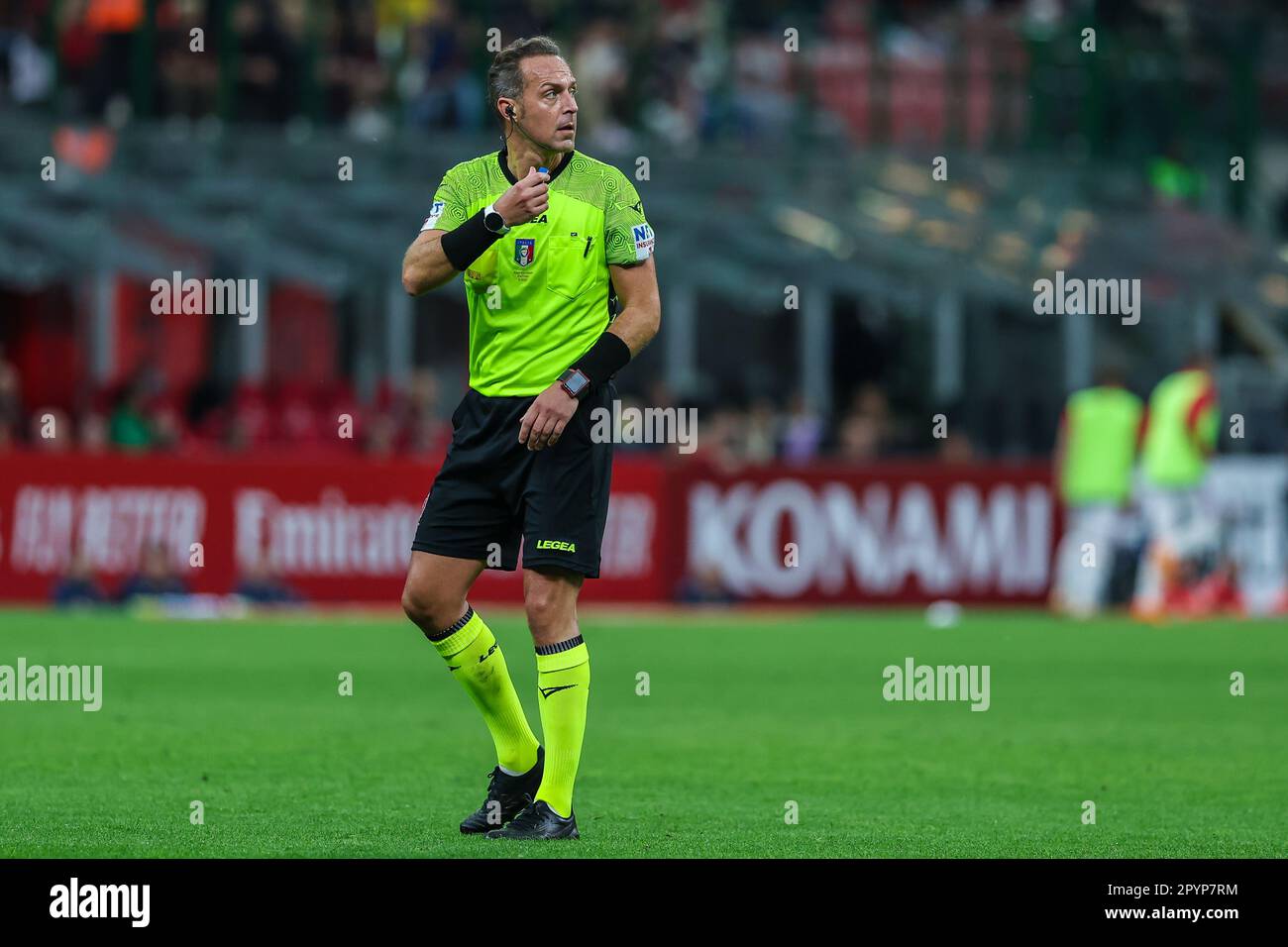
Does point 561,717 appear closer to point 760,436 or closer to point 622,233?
point 622,233

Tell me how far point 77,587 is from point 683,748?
35.8ft

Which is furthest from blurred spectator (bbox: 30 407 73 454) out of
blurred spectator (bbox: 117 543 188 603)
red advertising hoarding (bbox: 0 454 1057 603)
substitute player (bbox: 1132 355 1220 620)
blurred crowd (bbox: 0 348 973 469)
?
substitute player (bbox: 1132 355 1220 620)

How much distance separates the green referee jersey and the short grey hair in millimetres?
248

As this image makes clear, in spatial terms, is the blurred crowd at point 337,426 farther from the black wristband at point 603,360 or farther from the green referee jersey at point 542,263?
the black wristband at point 603,360

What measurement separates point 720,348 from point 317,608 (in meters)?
7.37

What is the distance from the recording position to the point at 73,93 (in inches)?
1046

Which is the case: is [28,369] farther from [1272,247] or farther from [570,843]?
[570,843]

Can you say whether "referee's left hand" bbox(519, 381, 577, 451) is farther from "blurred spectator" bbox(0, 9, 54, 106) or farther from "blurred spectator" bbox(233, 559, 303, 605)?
"blurred spectator" bbox(0, 9, 54, 106)

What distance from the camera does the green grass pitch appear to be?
28.9ft

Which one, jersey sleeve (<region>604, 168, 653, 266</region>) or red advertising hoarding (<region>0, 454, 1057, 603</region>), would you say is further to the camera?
red advertising hoarding (<region>0, 454, 1057, 603</region>)

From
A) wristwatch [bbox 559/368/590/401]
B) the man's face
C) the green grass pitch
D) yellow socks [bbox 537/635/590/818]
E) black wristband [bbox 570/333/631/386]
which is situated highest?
the man's face

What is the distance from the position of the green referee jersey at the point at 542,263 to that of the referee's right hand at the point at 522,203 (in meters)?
0.32

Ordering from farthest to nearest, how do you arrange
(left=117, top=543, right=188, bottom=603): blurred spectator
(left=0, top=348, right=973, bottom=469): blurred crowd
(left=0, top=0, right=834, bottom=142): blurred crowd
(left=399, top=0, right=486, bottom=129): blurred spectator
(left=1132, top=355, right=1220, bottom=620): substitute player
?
(left=399, top=0, right=486, bottom=129): blurred spectator
(left=0, top=0, right=834, bottom=142): blurred crowd
(left=0, top=348, right=973, bottom=469): blurred crowd
(left=1132, top=355, right=1220, bottom=620): substitute player
(left=117, top=543, right=188, bottom=603): blurred spectator
